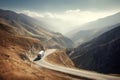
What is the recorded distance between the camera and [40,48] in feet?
352

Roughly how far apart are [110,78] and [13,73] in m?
27.1

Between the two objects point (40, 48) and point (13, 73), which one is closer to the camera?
point (13, 73)

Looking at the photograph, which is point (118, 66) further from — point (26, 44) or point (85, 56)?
point (26, 44)

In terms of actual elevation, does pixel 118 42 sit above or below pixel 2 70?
below

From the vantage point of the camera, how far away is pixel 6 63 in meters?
42.1

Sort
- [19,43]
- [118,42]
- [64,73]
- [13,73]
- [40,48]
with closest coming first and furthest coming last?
[13,73] → [64,73] → [19,43] → [40,48] → [118,42]

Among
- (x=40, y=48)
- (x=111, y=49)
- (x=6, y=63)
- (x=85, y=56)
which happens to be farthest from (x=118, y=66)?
(x=6, y=63)

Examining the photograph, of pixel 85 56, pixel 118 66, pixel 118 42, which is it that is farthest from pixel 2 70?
pixel 85 56

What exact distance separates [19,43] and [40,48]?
65.7 feet

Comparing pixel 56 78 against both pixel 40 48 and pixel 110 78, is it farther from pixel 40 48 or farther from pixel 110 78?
pixel 40 48

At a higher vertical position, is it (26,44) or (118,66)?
(26,44)

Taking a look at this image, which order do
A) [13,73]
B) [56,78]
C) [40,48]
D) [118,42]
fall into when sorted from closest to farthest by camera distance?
[13,73] < [56,78] < [40,48] < [118,42]

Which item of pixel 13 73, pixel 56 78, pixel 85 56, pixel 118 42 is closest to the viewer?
pixel 13 73

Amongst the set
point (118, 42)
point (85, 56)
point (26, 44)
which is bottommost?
point (85, 56)
